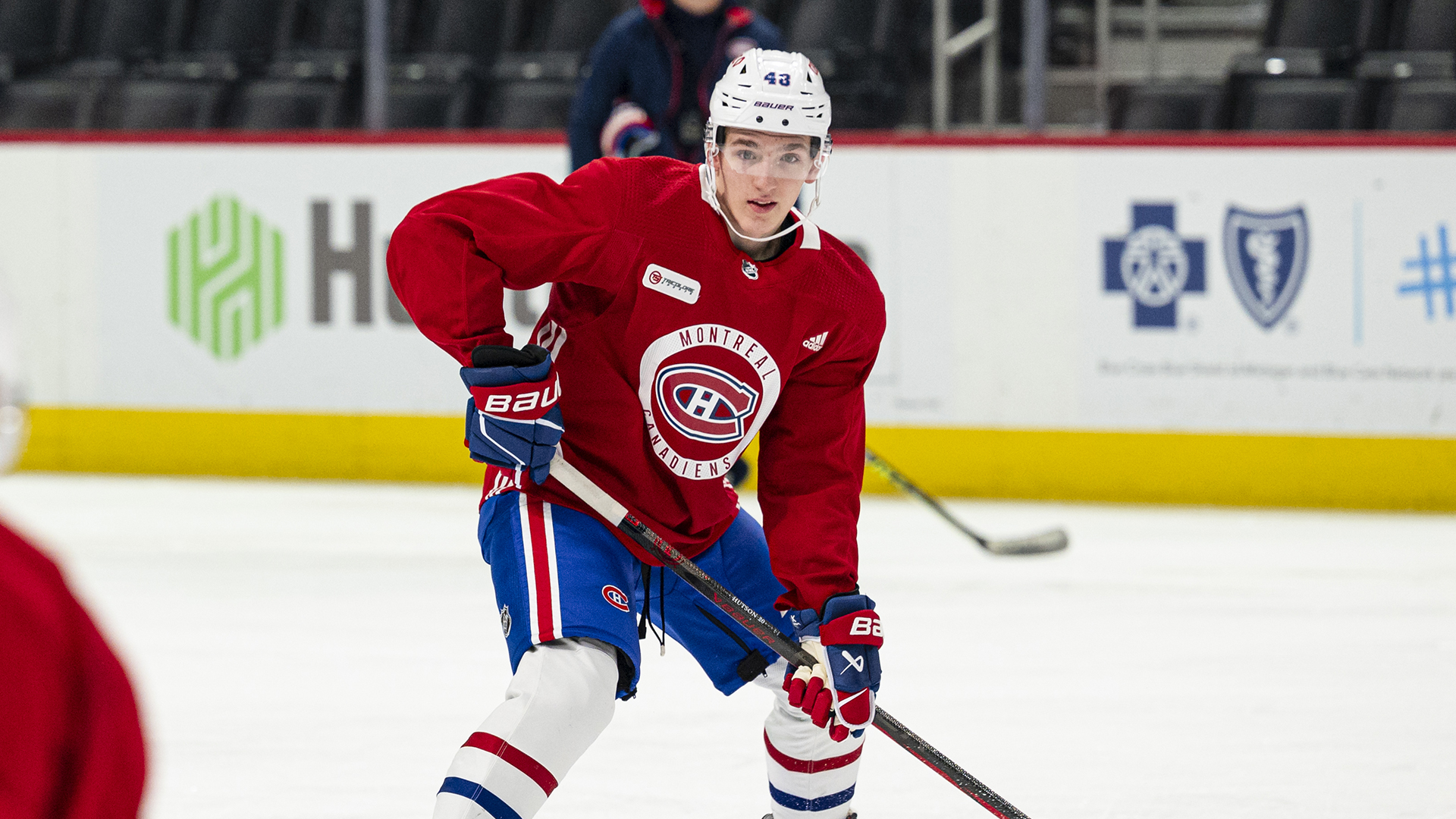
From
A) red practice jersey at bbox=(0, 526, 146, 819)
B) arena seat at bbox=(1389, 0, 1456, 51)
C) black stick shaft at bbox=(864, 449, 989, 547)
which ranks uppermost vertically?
arena seat at bbox=(1389, 0, 1456, 51)

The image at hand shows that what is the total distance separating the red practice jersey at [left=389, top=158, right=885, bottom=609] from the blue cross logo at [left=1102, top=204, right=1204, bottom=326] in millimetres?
3009

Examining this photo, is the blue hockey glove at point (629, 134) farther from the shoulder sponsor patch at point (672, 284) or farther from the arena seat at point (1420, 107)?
the arena seat at point (1420, 107)

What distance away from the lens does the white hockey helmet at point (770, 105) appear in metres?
1.89

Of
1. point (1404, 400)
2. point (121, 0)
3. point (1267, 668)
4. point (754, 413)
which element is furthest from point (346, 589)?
point (121, 0)

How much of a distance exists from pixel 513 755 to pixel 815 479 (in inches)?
19.2

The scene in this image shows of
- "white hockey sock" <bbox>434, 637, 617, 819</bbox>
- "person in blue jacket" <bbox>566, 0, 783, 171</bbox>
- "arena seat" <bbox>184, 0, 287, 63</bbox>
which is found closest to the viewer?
"white hockey sock" <bbox>434, 637, 617, 819</bbox>

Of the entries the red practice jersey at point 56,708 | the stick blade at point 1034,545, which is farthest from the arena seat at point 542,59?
the red practice jersey at point 56,708

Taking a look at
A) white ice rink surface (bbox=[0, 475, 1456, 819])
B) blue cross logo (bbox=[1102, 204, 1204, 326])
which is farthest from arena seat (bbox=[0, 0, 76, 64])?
blue cross logo (bbox=[1102, 204, 1204, 326])

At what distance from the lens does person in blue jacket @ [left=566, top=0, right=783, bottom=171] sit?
3.90 metres

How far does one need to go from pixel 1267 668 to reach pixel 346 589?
181 cm

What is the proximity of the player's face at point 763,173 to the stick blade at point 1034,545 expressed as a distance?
2344mm

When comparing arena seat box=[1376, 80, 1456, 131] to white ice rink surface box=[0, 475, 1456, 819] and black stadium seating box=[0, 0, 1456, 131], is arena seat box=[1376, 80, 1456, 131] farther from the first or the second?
white ice rink surface box=[0, 475, 1456, 819]

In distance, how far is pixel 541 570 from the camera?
5.85ft

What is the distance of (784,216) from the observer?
6.27 ft
